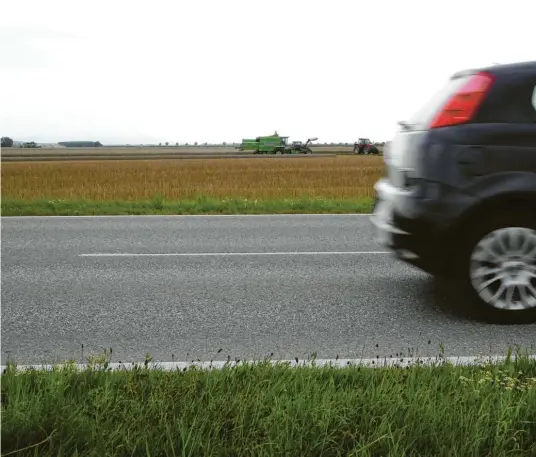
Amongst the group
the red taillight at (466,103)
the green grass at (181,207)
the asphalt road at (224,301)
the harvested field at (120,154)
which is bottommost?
the harvested field at (120,154)

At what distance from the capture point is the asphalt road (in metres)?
4.76

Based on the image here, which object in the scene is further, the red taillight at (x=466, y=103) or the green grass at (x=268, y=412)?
the red taillight at (x=466, y=103)

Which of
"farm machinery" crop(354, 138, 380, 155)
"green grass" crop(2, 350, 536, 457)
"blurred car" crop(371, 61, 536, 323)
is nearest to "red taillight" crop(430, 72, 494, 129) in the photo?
"blurred car" crop(371, 61, 536, 323)

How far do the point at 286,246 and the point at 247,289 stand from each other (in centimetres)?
236

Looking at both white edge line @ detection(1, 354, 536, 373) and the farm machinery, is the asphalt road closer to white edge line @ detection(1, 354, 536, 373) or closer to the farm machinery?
white edge line @ detection(1, 354, 536, 373)

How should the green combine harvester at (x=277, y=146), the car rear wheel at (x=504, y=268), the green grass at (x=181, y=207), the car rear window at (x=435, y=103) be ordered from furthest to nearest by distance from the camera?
1. the green combine harvester at (x=277, y=146)
2. the green grass at (x=181, y=207)
3. the car rear window at (x=435, y=103)
4. the car rear wheel at (x=504, y=268)

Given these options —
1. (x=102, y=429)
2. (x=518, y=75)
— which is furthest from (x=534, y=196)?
(x=102, y=429)

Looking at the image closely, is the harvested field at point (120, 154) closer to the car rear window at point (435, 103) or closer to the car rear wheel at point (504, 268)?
the car rear window at point (435, 103)

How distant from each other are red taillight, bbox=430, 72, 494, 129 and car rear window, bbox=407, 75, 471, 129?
0.29 ft

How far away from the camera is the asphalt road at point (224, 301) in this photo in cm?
476

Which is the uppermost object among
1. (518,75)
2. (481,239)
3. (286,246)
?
(518,75)

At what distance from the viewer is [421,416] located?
3051 millimetres

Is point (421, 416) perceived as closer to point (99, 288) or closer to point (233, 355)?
point (233, 355)

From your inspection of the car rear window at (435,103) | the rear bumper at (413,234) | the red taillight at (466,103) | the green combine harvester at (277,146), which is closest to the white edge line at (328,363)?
the rear bumper at (413,234)
